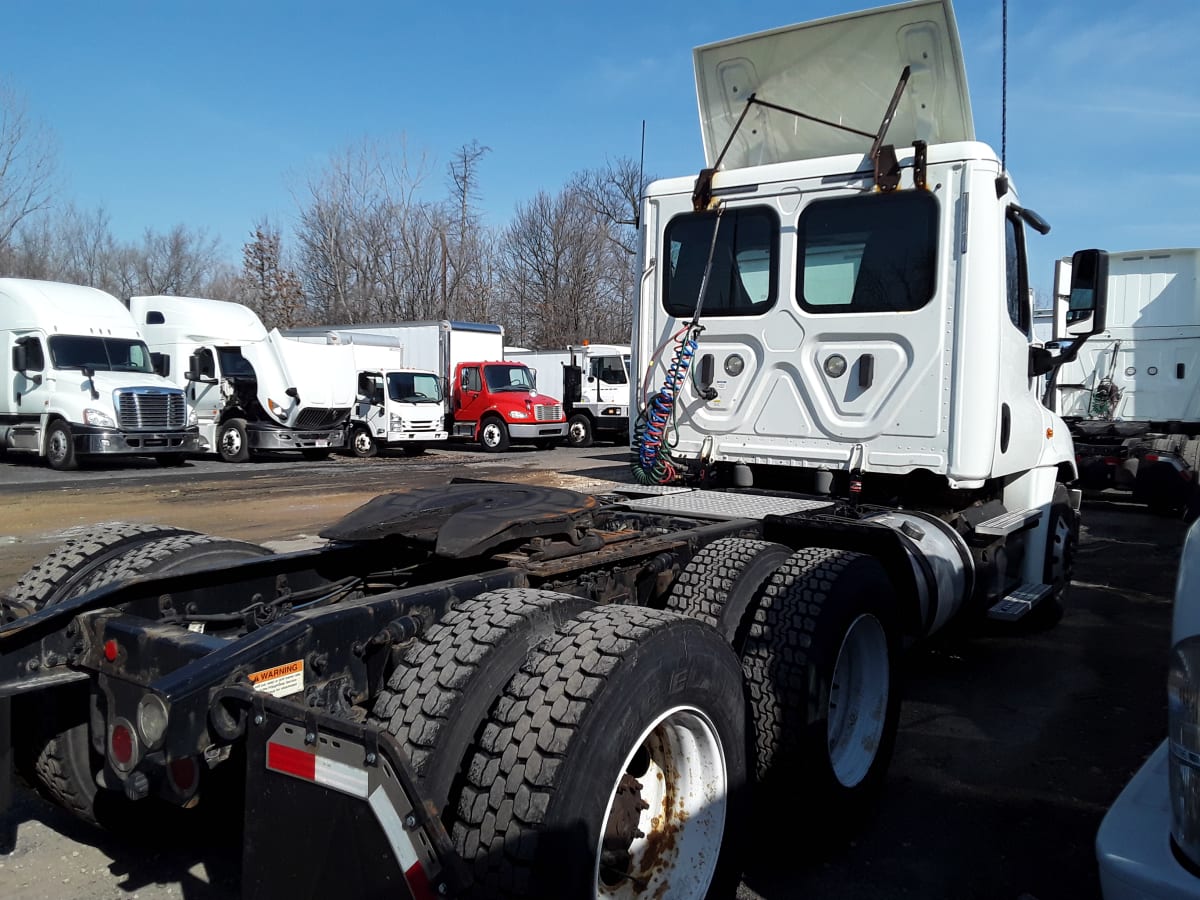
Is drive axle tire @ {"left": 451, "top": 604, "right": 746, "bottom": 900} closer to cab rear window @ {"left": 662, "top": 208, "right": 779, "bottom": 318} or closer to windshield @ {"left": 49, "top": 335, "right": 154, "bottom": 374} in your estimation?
cab rear window @ {"left": 662, "top": 208, "right": 779, "bottom": 318}

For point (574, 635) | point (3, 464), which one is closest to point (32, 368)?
point (3, 464)

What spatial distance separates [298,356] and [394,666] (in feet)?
63.5

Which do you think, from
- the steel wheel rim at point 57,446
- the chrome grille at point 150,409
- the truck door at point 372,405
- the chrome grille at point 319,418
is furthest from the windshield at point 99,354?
the truck door at point 372,405

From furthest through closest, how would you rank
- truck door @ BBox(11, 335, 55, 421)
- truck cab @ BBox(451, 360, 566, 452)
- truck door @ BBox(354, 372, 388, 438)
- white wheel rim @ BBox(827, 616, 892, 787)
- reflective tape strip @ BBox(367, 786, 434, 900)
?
truck cab @ BBox(451, 360, 566, 452)
truck door @ BBox(354, 372, 388, 438)
truck door @ BBox(11, 335, 55, 421)
white wheel rim @ BBox(827, 616, 892, 787)
reflective tape strip @ BBox(367, 786, 434, 900)

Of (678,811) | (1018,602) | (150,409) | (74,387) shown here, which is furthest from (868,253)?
(74,387)

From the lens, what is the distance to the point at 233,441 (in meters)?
20.8

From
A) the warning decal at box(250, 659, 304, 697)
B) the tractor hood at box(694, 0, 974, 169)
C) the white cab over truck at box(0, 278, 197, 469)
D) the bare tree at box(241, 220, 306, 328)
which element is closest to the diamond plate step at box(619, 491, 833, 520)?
the tractor hood at box(694, 0, 974, 169)

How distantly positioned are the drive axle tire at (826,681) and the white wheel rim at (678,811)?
1.76 feet

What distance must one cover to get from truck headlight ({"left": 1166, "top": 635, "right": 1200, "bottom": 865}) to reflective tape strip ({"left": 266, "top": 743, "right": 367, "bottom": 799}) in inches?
70.9

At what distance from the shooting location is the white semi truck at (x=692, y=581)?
2.11 meters

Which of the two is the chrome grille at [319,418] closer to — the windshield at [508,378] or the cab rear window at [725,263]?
the windshield at [508,378]

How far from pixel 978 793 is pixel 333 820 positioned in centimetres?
312

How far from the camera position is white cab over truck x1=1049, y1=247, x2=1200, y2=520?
40.7 feet

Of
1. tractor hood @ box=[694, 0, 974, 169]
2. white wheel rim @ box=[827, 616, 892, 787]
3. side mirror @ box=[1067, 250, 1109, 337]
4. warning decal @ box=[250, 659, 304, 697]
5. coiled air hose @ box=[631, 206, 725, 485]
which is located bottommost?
white wheel rim @ box=[827, 616, 892, 787]
